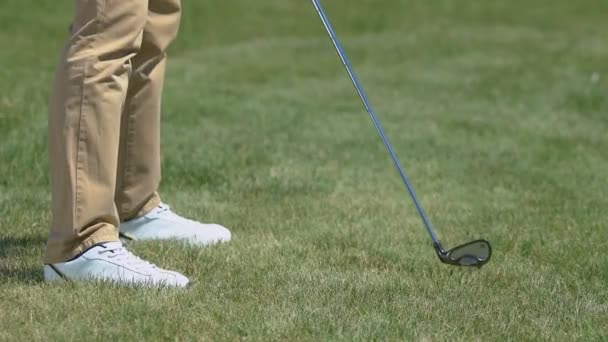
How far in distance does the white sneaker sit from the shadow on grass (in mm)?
131

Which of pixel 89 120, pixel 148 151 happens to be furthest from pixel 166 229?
pixel 89 120

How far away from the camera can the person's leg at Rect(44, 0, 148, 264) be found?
3.84 m

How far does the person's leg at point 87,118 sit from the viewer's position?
3840 millimetres

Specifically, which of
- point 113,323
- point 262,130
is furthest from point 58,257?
point 262,130

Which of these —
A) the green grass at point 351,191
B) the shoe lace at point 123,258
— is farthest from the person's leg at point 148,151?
the shoe lace at point 123,258

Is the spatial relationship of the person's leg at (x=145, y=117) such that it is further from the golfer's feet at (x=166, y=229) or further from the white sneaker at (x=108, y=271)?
the white sneaker at (x=108, y=271)

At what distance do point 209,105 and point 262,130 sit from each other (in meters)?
0.91

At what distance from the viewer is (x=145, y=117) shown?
4.59 meters

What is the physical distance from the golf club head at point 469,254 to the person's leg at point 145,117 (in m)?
1.23

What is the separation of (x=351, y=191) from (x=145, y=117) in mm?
1773

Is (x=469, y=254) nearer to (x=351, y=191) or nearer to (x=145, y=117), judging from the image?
(x=145, y=117)

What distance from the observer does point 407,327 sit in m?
3.52

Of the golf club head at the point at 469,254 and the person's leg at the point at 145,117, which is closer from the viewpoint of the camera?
the golf club head at the point at 469,254

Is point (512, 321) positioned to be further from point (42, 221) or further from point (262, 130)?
point (262, 130)
